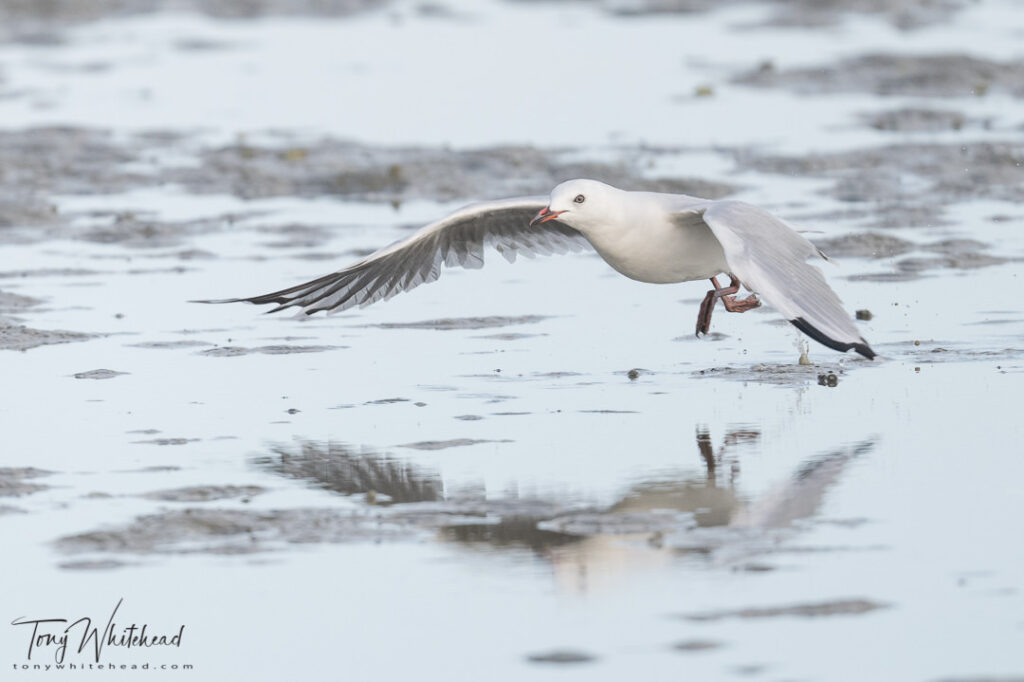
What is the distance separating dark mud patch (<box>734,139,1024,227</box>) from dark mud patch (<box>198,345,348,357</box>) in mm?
4354

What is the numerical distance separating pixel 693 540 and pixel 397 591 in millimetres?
1014

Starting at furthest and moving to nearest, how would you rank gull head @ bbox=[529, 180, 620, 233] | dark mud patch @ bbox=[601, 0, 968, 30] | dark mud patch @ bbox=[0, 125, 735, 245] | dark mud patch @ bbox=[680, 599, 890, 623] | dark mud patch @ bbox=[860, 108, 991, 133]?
dark mud patch @ bbox=[601, 0, 968, 30] < dark mud patch @ bbox=[860, 108, 991, 133] < dark mud patch @ bbox=[0, 125, 735, 245] < gull head @ bbox=[529, 180, 620, 233] < dark mud patch @ bbox=[680, 599, 890, 623]

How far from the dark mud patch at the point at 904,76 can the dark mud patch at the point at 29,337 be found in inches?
418

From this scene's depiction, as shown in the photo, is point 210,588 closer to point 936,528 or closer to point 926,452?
point 936,528

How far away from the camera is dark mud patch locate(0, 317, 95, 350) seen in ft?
34.5

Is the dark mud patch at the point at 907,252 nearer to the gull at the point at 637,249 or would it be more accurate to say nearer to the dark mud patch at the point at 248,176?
the dark mud patch at the point at 248,176

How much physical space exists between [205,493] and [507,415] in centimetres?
165

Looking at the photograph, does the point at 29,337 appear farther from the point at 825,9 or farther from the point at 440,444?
the point at 825,9

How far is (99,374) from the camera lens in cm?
977

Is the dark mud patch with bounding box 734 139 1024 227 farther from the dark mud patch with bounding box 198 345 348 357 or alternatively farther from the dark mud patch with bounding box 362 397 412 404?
the dark mud patch with bounding box 362 397 412 404

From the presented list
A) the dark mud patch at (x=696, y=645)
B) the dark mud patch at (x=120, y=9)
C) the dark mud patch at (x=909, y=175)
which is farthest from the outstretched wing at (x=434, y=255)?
the dark mud patch at (x=120, y=9)

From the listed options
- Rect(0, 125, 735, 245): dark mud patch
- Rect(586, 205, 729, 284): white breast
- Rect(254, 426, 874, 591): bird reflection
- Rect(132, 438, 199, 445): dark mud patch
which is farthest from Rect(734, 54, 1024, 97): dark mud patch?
Rect(132, 438, 199, 445): dark mud patch

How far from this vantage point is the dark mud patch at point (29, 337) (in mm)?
10516

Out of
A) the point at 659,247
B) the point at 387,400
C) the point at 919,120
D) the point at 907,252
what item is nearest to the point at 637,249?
the point at 659,247
